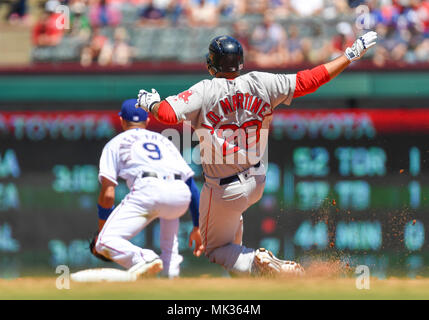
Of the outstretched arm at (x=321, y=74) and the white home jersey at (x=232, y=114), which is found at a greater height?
the outstretched arm at (x=321, y=74)

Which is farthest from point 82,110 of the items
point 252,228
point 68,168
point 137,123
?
point 137,123

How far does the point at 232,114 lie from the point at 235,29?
7603mm

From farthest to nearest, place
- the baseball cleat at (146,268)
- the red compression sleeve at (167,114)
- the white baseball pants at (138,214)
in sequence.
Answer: the white baseball pants at (138,214) → the baseball cleat at (146,268) → the red compression sleeve at (167,114)

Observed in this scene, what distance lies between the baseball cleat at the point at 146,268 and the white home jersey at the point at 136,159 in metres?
0.74

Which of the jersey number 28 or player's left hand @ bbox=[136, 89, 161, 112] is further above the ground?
player's left hand @ bbox=[136, 89, 161, 112]

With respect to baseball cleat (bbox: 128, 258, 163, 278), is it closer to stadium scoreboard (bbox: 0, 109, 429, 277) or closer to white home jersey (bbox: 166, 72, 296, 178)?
white home jersey (bbox: 166, 72, 296, 178)

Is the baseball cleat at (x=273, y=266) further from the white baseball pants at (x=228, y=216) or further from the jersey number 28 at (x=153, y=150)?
the jersey number 28 at (x=153, y=150)

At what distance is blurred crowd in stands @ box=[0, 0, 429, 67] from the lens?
1214 centimetres

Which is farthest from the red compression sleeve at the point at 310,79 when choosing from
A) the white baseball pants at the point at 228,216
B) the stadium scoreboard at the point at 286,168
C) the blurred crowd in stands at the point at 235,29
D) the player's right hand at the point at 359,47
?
the blurred crowd in stands at the point at 235,29

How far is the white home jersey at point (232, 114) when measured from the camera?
5.10 m

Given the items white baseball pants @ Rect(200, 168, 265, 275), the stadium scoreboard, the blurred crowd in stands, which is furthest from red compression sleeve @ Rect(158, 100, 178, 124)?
the blurred crowd in stands

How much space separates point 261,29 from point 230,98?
7.66 meters

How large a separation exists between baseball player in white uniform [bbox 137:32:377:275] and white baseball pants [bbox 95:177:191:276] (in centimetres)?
61

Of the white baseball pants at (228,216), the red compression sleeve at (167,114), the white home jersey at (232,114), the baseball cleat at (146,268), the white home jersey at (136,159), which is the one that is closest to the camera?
the red compression sleeve at (167,114)
